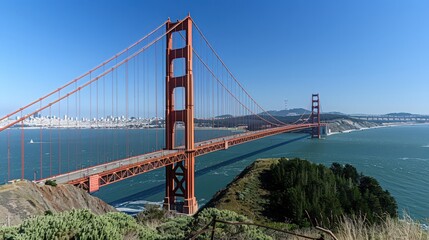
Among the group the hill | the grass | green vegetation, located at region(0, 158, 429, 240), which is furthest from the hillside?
the hill

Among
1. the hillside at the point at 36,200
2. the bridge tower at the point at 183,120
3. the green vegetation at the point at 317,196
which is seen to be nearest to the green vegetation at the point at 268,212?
the green vegetation at the point at 317,196

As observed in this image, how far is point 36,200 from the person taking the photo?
10680 mm

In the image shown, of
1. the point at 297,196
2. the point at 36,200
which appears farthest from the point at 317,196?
the point at 36,200

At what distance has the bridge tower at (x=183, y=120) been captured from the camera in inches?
789

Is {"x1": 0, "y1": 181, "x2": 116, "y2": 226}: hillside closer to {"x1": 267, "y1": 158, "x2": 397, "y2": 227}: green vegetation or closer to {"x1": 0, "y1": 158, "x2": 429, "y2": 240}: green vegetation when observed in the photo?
{"x1": 0, "y1": 158, "x2": 429, "y2": 240}: green vegetation

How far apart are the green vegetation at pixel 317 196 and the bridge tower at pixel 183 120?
18.3 feet

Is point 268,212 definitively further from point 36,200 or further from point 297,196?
point 36,200

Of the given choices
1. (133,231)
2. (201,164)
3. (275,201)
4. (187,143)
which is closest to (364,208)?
(275,201)

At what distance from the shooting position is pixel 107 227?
3.49 m

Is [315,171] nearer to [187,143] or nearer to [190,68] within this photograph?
[187,143]

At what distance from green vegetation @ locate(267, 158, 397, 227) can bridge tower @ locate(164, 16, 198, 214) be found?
18.3ft

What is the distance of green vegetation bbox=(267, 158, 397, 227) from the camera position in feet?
46.3

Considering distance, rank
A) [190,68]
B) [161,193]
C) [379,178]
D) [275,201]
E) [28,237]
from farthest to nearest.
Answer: [379,178], [161,193], [190,68], [275,201], [28,237]

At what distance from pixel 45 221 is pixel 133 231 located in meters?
1.28
